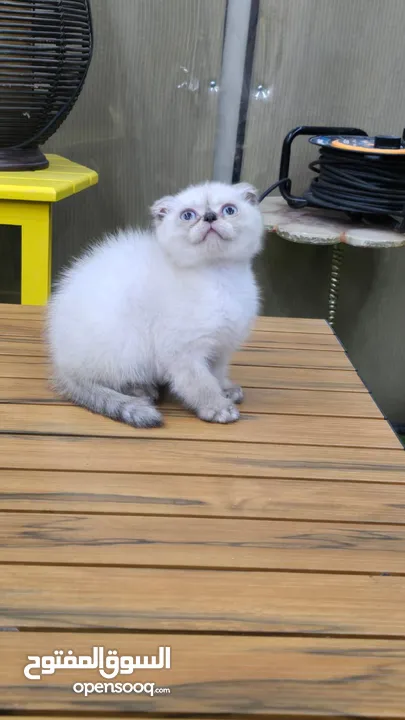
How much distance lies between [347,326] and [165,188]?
2.45 ft

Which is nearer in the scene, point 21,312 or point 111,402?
point 111,402

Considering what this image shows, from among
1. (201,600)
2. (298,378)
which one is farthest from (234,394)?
(201,600)

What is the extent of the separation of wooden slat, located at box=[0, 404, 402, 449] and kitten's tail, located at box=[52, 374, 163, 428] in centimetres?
1

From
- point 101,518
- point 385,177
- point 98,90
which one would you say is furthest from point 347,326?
point 101,518

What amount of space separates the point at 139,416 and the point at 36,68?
94 centimetres

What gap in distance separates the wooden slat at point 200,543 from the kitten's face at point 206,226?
445mm

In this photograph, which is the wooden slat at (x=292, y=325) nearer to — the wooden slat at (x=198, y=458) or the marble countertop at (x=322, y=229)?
the marble countertop at (x=322, y=229)

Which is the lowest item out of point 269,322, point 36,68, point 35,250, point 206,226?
point 269,322

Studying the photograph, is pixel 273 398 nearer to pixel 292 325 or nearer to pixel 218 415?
pixel 218 415

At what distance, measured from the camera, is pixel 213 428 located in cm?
115

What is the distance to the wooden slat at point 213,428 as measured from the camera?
1.11 meters

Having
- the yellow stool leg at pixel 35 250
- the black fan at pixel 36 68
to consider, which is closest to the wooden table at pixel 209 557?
the yellow stool leg at pixel 35 250

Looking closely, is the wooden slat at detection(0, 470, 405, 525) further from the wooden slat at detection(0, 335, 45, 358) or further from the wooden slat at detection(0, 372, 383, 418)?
the wooden slat at detection(0, 335, 45, 358)

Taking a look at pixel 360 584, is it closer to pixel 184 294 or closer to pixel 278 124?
pixel 184 294
